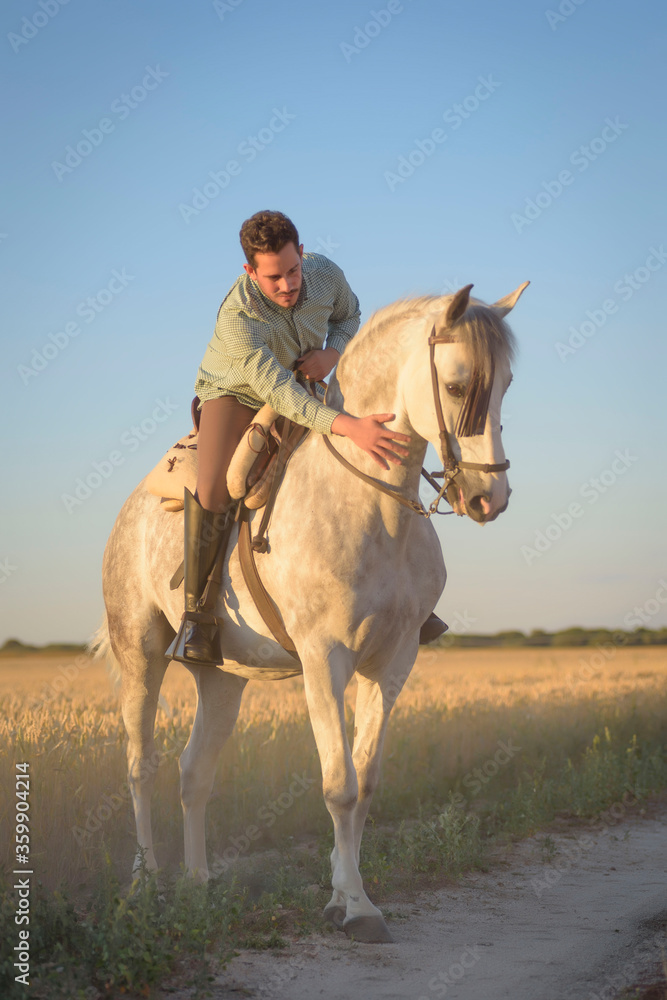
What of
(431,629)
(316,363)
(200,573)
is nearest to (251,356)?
(316,363)

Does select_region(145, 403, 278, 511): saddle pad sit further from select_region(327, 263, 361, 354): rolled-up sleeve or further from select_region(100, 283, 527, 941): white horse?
select_region(327, 263, 361, 354): rolled-up sleeve

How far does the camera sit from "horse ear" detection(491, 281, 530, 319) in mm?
4445

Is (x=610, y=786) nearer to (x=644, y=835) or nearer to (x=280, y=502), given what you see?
(x=644, y=835)

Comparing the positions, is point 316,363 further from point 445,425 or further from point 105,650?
point 105,650

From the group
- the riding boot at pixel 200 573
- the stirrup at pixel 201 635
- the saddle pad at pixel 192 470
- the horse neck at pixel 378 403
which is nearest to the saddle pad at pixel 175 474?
the saddle pad at pixel 192 470

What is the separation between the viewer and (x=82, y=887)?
5.62 metres

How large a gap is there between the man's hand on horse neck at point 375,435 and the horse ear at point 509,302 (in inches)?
30.2

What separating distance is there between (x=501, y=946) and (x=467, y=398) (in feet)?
9.57

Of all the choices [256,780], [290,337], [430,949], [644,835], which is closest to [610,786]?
[644,835]

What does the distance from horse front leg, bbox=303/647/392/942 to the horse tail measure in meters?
2.83

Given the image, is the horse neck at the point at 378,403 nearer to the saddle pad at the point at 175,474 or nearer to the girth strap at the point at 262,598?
the girth strap at the point at 262,598

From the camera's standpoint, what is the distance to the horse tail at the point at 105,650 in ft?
22.8

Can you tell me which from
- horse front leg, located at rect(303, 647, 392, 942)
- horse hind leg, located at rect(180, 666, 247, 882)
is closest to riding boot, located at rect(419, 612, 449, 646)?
horse front leg, located at rect(303, 647, 392, 942)

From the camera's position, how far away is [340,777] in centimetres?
455
